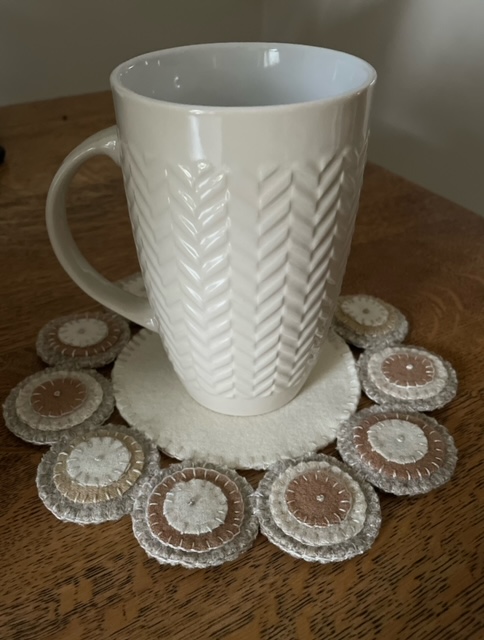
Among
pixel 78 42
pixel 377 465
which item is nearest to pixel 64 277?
pixel 377 465

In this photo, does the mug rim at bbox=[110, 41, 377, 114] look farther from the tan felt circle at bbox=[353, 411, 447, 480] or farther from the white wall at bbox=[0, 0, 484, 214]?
the white wall at bbox=[0, 0, 484, 214]

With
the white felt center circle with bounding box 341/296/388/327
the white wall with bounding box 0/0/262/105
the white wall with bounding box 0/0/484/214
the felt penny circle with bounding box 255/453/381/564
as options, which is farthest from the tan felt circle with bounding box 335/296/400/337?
the white wall with bounding box 0/0/262/105

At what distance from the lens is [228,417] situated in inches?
13.2

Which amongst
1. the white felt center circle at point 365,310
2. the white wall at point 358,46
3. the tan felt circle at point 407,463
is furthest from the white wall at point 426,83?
the tan felt circle at point 407,463

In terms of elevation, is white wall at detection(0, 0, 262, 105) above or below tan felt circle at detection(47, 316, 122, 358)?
below

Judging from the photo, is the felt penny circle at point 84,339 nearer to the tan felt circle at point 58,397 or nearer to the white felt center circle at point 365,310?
the tan felt circle at point 58,397

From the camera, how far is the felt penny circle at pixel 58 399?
32cm

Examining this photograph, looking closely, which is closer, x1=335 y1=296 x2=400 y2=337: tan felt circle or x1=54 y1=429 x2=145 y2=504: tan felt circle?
x1=54 y1=429 x2=145 y2=504: tan felt circle

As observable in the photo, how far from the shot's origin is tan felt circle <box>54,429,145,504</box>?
0.91 ft

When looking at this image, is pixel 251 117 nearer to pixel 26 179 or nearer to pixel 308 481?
pixel 308 481

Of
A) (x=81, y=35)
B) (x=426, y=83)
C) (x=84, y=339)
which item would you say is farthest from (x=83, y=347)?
(x=81, y=35)

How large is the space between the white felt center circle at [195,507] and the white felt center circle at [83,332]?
132 millimetres

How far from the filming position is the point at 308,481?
0.93 feet

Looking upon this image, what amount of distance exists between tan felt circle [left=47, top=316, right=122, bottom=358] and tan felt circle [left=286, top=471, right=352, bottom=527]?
15 centimetres
